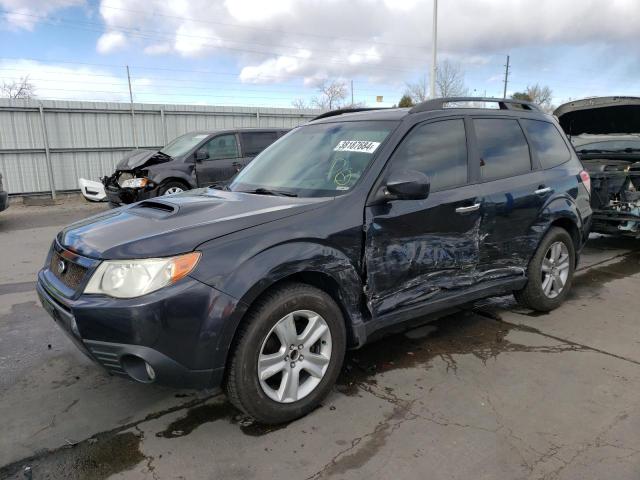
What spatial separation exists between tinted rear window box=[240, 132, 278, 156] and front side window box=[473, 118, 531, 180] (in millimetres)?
7005

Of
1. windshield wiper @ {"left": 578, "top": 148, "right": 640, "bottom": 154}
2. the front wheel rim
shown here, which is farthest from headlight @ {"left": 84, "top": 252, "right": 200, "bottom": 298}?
windshield wiper @ {"left": 578, "top": 148, "right": 640, "bottom": 154}

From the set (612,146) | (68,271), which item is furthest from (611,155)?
(68,271)

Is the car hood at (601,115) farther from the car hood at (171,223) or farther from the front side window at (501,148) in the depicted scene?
the car hood at (171,223)

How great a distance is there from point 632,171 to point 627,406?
191 inches

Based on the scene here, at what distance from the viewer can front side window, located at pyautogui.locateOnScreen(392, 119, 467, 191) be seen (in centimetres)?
349

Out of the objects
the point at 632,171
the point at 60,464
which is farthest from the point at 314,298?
the point at 632,171

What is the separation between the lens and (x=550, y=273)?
15.2 feet

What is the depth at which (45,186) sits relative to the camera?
13.6 metres

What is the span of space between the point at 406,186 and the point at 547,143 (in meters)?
2.26

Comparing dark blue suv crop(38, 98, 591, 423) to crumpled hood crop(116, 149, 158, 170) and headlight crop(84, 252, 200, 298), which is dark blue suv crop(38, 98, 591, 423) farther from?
crumpled hood crop(116, 149, 158, 170)

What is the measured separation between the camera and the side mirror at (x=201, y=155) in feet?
33.4

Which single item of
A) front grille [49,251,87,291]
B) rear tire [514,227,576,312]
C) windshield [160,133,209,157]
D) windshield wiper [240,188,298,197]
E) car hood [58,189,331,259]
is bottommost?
rear tire [514,227,576,312]

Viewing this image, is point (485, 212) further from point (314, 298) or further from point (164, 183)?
point (164, 183)

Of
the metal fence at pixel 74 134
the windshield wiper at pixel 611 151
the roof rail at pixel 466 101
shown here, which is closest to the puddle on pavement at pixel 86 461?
the roof rail at pixel 466 101
